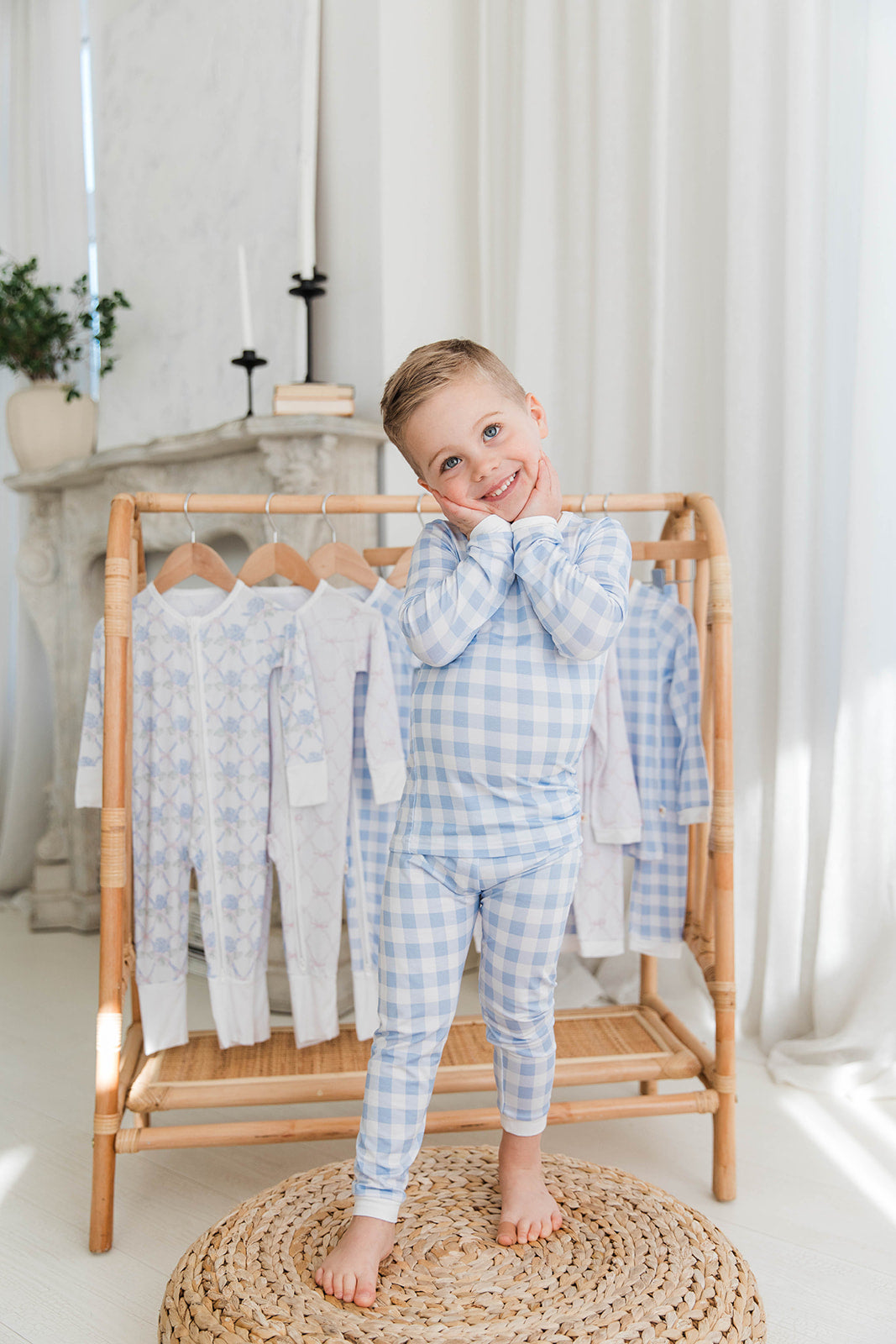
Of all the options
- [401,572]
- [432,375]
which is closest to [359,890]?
[401,572]

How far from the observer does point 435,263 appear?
2.60m

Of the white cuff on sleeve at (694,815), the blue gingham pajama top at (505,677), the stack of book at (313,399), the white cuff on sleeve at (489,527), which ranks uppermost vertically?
the stack of book at (313,399)

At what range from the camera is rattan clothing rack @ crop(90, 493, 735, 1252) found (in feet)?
4.87

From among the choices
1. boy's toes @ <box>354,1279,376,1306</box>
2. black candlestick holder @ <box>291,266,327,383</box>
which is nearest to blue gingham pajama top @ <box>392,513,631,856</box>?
boy's toes @ <box>354,1279,376,1306</box>

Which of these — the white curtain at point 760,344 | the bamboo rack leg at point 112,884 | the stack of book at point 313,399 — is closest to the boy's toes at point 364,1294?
the bamboo rack leg at point 112,884

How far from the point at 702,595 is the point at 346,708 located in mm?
627

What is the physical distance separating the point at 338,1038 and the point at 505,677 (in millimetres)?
881

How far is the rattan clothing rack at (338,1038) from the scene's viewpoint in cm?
148

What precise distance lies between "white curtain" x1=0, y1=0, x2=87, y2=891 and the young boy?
2562 millimetres

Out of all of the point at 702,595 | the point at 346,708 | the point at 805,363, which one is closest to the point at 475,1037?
the point at 346,708

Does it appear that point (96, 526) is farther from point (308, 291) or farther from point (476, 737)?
point (476, 737)

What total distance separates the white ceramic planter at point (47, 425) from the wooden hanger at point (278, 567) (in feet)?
5.31

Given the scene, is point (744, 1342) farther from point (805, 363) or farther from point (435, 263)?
point (435, 263)

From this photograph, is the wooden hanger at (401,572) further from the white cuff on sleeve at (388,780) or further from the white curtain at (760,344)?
the white curtain at (760,344)
